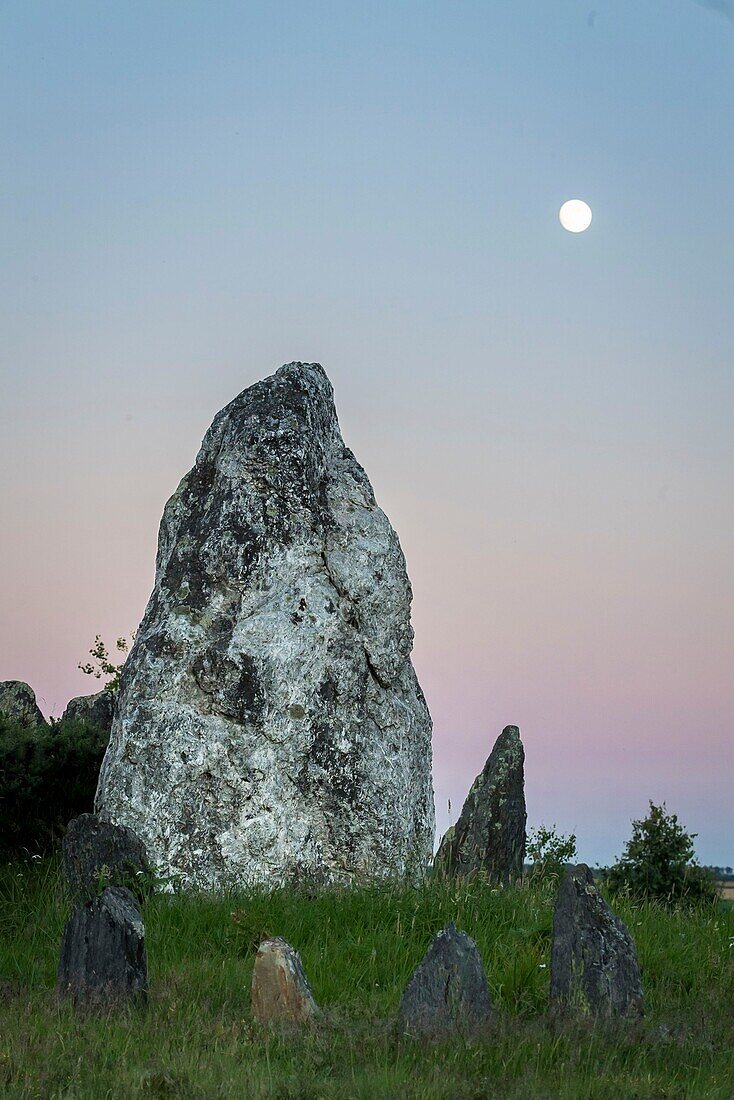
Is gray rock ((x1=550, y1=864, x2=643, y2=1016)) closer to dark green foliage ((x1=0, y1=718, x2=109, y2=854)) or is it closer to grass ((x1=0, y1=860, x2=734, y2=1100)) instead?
grass ((x1=0, y1=860, x2=734, y2=1100))

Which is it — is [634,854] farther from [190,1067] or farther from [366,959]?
[190,1067]

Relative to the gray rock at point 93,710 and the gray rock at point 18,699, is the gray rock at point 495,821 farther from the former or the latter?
the gray rock at point 18,699

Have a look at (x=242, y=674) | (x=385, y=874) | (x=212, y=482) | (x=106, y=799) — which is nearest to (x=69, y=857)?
(x=106, y=799)

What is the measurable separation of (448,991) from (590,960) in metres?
1.28

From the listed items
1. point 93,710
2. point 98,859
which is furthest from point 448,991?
point 93,710

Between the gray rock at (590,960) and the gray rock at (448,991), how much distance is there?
807 mm

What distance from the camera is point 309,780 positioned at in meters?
13.3

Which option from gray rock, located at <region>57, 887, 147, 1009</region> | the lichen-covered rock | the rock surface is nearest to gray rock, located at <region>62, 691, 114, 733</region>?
the lichen-covered rock

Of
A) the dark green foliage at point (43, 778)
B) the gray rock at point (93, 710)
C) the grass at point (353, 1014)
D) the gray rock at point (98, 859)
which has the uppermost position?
the gray rock at point (93, 710)

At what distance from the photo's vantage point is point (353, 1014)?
8.87 m

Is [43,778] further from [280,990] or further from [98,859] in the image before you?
[280,990]

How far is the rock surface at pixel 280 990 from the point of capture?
8.45 metres

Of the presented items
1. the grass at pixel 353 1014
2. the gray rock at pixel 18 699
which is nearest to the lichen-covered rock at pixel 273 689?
the grass at pixel 353 1014

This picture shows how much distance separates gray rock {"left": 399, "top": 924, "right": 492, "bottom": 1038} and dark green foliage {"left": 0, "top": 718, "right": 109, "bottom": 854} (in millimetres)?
8497
